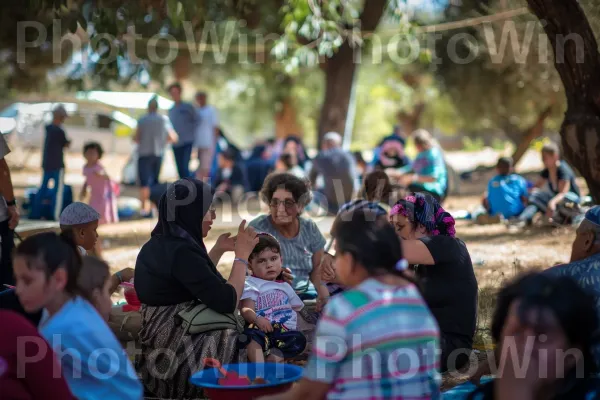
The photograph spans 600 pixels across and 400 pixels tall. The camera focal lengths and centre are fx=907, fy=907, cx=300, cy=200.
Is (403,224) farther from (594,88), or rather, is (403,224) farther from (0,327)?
(594,88)

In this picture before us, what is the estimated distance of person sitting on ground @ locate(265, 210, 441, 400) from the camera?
3.30 metres

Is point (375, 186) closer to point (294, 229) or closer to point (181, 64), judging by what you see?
point (294, 229)

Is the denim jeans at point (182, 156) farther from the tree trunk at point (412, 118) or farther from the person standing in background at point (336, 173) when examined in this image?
the tree trunk at point (412, 118)

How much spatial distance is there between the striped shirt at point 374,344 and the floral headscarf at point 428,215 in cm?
187

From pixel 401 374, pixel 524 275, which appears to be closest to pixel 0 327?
pixel 401 374

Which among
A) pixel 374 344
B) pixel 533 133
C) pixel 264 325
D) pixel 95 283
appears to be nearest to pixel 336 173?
pixel 264 325

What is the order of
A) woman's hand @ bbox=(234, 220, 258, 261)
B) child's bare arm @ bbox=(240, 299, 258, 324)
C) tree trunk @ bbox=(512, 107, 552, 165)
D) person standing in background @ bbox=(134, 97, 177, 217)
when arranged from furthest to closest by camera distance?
tree trunk @ bbox=(512, 107, 552, 165) → person standing in background @ bbox=(134, 97, 177, 217) → child's bare arm @ bbox=(240, 299, 258, 324) → woman's hand @ bbox=(234, 220, 258, 261)

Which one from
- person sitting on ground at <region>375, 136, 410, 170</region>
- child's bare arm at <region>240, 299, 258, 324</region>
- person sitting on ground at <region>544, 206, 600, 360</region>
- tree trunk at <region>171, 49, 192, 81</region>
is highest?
tree trunk at <region>171, 49, 192, 81</region>

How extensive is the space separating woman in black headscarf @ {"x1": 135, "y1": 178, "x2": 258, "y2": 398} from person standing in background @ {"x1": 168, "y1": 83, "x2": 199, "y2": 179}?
11144 millimetres

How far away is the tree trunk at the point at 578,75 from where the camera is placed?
8.27 m

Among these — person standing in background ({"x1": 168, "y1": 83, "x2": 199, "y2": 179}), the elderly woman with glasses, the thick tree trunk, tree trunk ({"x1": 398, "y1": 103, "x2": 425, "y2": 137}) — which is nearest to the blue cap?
the elderly woman with glasses

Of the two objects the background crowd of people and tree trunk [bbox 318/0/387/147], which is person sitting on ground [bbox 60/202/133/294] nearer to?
the background crowd of people

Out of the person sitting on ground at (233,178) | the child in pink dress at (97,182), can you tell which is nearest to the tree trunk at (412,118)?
the person sitting on ground at (233,178)

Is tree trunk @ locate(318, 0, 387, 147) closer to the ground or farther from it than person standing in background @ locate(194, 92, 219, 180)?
farther from it
